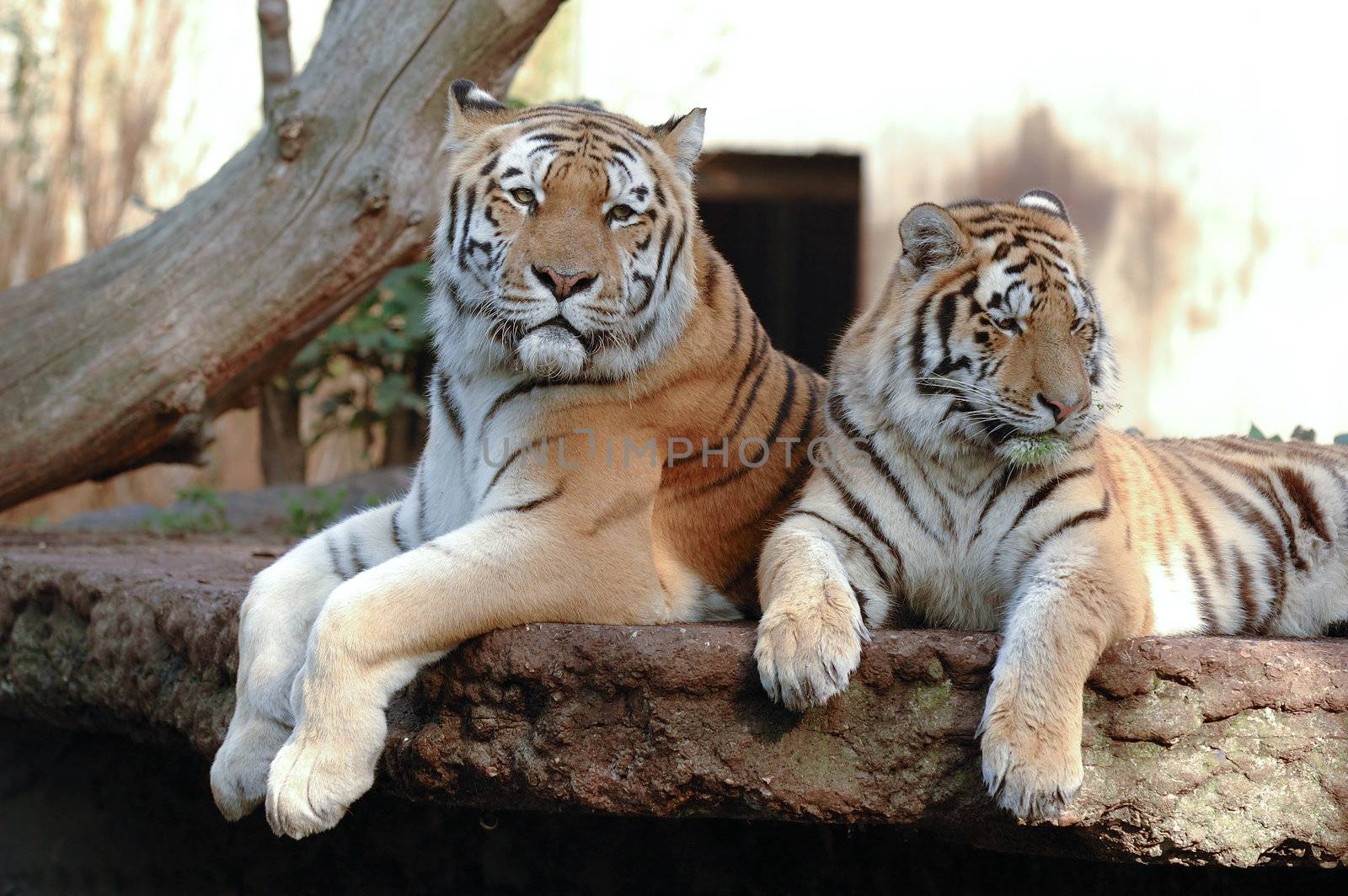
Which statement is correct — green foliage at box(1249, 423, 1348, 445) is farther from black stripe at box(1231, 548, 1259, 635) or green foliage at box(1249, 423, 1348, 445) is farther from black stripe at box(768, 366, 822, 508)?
black stripe at box(768, 366, 822, 508)

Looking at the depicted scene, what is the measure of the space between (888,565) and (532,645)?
30.4 inches

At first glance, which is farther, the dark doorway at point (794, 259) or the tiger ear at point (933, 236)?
the dark doorway at point (794, 259)

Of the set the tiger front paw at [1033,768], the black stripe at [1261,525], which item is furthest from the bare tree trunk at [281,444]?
the tiger front paw at [1033,768]

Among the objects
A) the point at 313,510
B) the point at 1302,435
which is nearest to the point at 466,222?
the point at 1302,435

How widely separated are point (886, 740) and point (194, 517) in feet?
15.8

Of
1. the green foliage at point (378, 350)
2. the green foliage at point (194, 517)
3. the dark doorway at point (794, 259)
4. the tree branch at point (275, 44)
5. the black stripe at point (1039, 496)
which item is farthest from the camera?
the dark doorway at point (794, 259)

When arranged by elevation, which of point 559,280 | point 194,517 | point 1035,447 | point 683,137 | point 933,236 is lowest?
point 194,517

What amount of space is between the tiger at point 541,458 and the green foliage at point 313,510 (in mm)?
2840

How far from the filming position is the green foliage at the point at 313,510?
19.7 feet

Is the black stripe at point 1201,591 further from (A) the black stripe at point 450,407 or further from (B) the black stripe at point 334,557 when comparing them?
(B) the black stripe at point 334,557

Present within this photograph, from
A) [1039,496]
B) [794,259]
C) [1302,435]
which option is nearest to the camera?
[1039,496]

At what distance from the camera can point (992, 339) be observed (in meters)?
2.73

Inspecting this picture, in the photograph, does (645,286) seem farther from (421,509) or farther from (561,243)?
(421,509)

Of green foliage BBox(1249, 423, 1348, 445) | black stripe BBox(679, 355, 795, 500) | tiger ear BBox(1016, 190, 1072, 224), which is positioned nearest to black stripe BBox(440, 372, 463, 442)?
black stripe BBox(679, 355, 795, 500)
